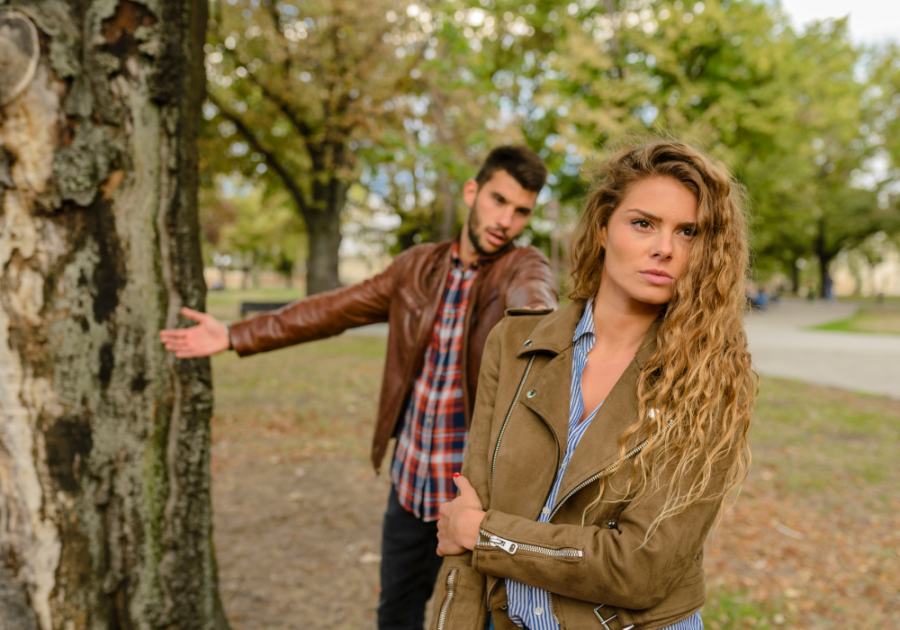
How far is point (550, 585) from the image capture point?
1.43m

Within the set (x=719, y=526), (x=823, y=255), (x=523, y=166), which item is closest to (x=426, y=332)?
(x=523, y=166)

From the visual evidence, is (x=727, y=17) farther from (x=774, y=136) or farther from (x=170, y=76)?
(x=170, y=76)

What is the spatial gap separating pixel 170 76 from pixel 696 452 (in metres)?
2.24

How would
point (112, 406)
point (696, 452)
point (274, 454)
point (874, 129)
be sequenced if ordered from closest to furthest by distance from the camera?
point (696, 452)
point (112, 406)
point (274, 454)
point (874, 129)

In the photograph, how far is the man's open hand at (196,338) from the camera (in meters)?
2.29

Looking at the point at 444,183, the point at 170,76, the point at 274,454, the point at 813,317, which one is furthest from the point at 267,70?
the point at 813,317

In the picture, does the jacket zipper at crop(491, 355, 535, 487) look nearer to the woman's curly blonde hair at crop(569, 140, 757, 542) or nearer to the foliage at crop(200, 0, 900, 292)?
the woman's curly blonde hair at crop(569, 140, 757, 542)

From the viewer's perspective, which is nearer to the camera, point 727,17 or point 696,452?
point 696,452

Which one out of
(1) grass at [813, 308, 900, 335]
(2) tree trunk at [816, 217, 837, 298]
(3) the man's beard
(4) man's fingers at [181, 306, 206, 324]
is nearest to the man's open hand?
(4) man's fingers at [181, 306, 206, 324]

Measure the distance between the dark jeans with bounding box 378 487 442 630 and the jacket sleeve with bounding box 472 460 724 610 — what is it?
3.57ft

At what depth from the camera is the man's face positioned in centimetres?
247

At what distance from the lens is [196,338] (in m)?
2.34

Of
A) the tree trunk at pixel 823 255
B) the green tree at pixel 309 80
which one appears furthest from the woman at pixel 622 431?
the tree trunk at pixel 823 255

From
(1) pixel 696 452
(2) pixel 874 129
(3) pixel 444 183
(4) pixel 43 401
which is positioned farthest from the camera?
(2) pixel 874 129
